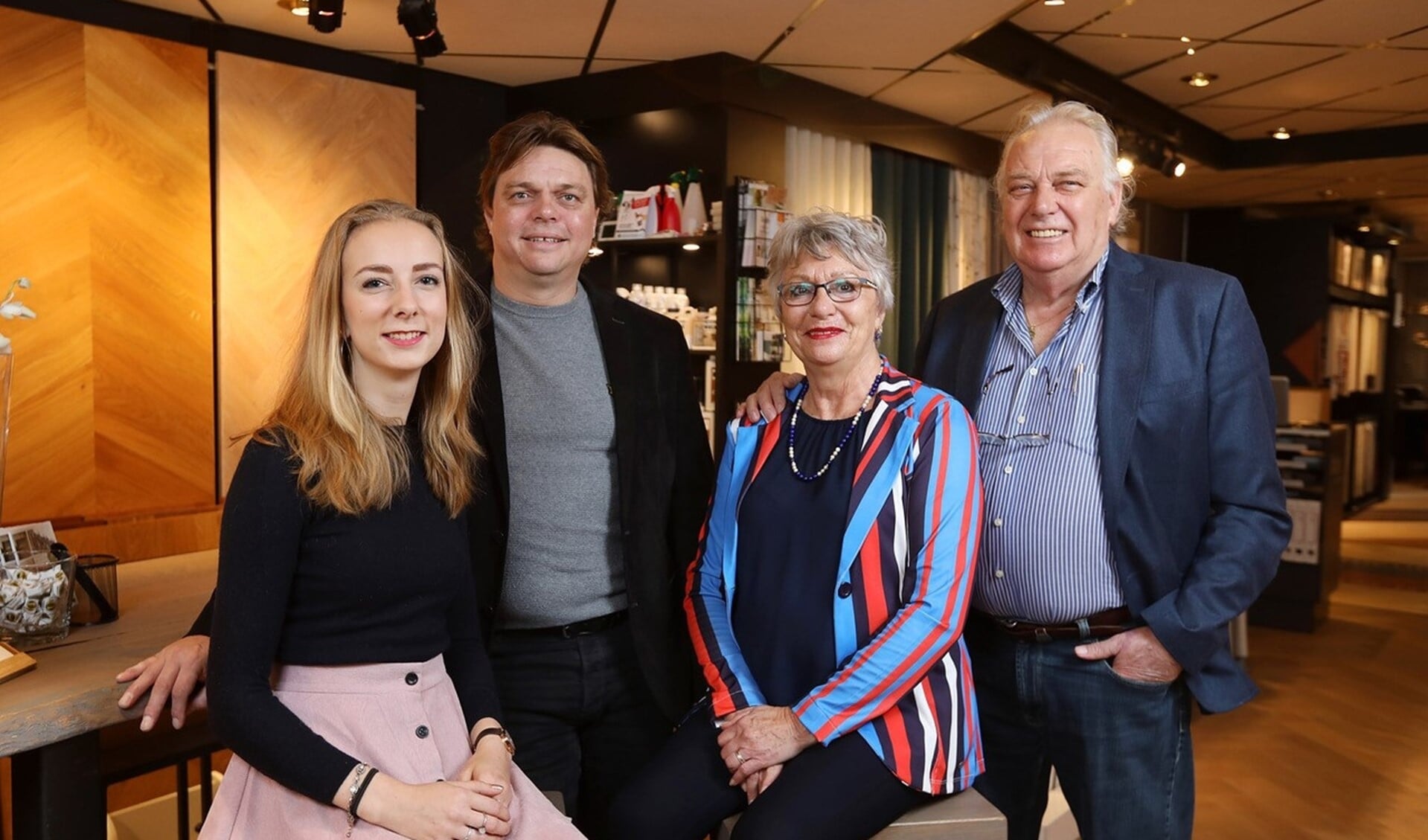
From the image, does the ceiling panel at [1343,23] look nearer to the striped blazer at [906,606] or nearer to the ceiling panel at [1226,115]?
the ceiling panel at [1226,115]

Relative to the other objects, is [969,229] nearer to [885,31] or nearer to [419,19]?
[885,31]

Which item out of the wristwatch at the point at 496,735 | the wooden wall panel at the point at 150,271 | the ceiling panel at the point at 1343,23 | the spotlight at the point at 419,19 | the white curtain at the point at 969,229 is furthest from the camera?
the white curtain at the point at 969,229

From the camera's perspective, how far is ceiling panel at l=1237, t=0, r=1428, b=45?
485 centimetres

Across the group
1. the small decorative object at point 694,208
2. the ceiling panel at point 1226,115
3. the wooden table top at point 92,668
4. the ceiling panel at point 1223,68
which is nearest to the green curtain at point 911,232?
the ceiling panel at point 1223,68

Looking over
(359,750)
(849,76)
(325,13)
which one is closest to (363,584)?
(359,750)

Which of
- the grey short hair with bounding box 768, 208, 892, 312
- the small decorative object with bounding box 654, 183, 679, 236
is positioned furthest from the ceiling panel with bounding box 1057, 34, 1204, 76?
the grey short hair with bounding box 768, 208, 892, 312

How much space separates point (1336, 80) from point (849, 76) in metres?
2.95

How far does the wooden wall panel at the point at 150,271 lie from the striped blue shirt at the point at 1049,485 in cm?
384

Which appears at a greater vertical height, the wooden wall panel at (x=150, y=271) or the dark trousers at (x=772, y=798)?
the wooden wall panel at (x=150, y=271)

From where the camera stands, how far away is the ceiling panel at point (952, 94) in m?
5.80

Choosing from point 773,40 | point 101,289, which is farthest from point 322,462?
point 773,40

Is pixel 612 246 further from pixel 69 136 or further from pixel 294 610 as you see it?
pixel 294 610

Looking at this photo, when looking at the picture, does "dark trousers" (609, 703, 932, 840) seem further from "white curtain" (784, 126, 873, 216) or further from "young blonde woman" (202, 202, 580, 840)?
"white curtain" (784, 126, 873, 216)

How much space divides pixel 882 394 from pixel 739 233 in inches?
139
